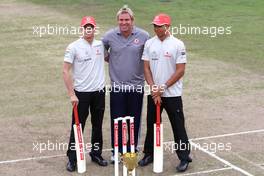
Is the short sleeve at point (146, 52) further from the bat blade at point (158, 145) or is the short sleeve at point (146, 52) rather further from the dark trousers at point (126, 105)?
the bat blade at point (158, 145)

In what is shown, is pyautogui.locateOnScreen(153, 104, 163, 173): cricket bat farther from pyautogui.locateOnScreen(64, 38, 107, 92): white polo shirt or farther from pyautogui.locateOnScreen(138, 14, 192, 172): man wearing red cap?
pyautogui.locateOnScreen(64, 38, 107, 92): white polo shirt

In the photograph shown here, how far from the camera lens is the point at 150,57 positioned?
805 centimetres

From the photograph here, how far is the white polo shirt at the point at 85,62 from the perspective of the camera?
26.3 ft

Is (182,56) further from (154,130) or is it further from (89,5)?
(89,5)

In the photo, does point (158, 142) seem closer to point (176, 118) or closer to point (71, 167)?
point (176, 118)

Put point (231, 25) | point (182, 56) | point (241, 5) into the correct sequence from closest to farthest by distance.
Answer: point (182, 56) < point (231, 25) < point (241, 5)

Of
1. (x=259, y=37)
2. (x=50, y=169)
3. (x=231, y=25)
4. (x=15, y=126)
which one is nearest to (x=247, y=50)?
(x=259, y=37)

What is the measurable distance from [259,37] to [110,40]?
1212 cm

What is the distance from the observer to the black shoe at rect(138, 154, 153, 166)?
8.50 metres

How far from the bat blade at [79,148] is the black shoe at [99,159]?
0.34m

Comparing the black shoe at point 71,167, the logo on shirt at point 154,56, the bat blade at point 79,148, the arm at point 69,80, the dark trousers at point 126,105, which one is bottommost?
the black shoe at point 71,167

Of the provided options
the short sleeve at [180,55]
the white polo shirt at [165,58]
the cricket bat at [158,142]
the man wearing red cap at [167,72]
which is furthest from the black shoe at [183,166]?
the short sleeve at [180,55]

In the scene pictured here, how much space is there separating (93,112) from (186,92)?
15.5ft

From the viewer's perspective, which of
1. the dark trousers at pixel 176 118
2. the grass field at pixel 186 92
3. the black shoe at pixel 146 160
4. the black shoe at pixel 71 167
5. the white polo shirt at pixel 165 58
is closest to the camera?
the white polo shirt at pixel 165 58
